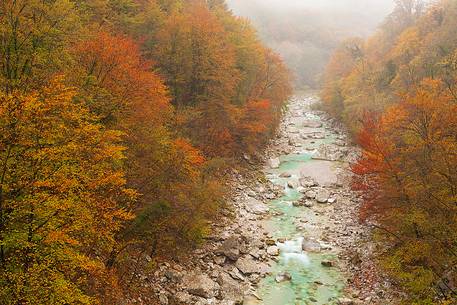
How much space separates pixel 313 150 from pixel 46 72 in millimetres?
37448

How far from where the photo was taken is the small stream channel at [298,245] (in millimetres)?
22625

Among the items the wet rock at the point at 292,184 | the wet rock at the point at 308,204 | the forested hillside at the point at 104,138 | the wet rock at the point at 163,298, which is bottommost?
the wet rock at the point at 163,298

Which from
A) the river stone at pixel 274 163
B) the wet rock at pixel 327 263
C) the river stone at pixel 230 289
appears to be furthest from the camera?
the river stone at pixel 274 163

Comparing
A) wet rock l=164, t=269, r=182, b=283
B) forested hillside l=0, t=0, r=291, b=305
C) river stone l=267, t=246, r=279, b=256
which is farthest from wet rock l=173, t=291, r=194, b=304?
river stone l=267, t=246, r=279, b=256

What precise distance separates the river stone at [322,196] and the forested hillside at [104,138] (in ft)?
27.6

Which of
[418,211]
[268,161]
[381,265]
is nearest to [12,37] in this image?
[418,211]

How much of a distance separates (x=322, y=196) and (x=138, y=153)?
19.4 metres

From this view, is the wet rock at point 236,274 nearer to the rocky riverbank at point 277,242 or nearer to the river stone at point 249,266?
the rocky riverbank at point 277,242

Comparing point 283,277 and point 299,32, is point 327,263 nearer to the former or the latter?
point 283,277

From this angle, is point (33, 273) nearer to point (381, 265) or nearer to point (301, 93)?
point (381, 265)

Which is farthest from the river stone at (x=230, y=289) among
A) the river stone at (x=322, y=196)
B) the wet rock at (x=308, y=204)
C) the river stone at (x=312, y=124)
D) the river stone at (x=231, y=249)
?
the river stone at (x=312, y=124)

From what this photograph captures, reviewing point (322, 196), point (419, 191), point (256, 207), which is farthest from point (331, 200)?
point (419, 191)

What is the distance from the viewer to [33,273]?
41.6 ft

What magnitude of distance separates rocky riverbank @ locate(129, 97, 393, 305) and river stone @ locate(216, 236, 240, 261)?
2.5 inches
